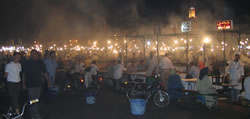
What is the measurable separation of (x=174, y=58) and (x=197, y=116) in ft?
46.5

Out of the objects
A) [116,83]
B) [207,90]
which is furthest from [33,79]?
[116,83]

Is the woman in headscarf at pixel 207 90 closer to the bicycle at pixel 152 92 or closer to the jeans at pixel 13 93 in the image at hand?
the bicycle at pixel 152 92

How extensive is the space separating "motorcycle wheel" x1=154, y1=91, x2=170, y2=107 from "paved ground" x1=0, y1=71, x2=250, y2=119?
0.18 m

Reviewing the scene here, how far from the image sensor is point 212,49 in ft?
74.8

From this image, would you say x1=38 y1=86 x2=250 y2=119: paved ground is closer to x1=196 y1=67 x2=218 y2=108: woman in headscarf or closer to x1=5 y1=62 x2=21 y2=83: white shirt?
x1=196 y1=67 x2=218 y2=108: woman in headscarf

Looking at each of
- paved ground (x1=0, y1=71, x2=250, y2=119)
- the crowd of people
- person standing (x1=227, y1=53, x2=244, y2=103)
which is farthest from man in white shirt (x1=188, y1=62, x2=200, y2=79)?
paved ground (x1=0, y1=71, x2=250, y2=119)

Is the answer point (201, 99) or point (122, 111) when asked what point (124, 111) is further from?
point (201, 99)

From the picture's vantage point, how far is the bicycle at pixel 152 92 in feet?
27.5

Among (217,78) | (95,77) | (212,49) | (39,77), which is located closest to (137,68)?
(95,77)

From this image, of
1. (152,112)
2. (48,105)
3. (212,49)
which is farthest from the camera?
(212,49)

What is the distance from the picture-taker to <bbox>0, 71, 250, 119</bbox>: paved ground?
714 cm

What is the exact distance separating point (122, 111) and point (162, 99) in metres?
1.50

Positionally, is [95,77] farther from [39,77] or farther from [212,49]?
[212,49]

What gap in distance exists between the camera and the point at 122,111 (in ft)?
25.6
